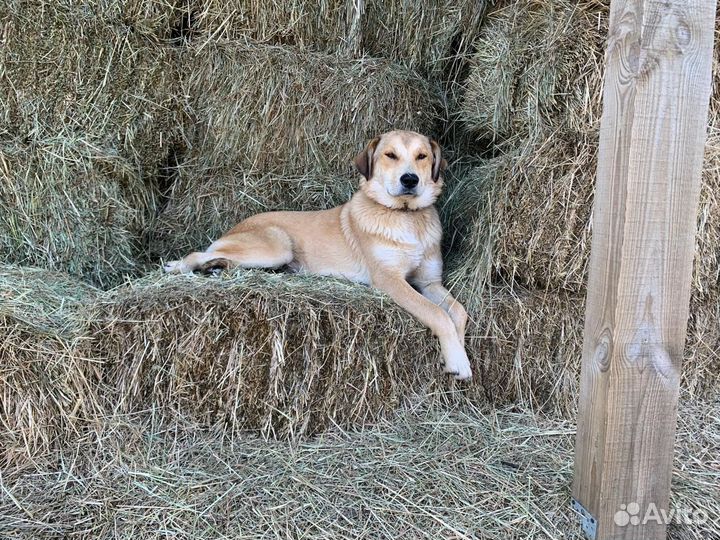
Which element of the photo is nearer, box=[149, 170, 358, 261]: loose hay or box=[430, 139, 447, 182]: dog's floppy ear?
box=[430, 139, 447, 182]: dog's floppy ear

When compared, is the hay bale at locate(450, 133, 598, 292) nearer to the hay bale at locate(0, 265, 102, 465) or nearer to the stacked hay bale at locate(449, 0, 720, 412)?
the stacked hay bale at locate(449, 0, 720, 412)

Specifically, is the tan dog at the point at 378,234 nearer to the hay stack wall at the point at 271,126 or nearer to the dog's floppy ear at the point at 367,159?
the dog's floppy ear at the point at 367,159

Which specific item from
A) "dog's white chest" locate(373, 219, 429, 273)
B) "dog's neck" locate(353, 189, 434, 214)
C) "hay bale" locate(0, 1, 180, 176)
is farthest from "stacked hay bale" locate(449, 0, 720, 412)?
"hay bale" locate(0, 1, 180, 176)

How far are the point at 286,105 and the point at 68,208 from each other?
5.11ft

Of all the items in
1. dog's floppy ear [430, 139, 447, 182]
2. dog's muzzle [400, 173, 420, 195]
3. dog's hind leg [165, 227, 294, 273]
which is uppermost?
dog's floppy ear [430, 139, 447, 182]

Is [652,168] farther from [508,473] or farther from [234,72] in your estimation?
[234,72]

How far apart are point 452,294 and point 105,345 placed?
1863 millimetres

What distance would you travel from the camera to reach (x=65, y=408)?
8.08 ft

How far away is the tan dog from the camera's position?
3414mm

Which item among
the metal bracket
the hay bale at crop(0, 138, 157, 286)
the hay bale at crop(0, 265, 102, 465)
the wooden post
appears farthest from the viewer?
the hay bale at crop(0, 138, 157, 286)

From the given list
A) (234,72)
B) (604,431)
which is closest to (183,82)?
(234,72)

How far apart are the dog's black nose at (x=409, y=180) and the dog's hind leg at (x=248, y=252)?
879 millimetres

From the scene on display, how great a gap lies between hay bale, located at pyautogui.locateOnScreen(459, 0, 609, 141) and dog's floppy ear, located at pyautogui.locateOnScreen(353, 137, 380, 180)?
A: 683mm

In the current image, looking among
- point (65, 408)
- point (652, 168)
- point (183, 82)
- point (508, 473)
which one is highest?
point (183, 82)
